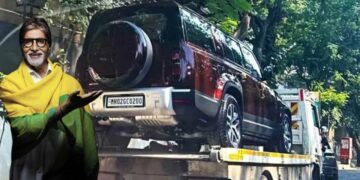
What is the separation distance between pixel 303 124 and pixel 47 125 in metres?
7.92

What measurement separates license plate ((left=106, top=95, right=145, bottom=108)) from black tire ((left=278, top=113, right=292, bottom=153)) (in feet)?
10.7

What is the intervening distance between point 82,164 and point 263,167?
175 inches

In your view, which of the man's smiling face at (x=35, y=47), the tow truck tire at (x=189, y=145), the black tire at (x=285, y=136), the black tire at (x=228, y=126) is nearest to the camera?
the man's smiling face at (x=35, y=47)

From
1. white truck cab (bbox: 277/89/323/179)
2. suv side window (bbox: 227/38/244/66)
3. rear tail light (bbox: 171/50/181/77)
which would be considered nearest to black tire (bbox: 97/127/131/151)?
rear tail light (bbox: 171/50/181/77)

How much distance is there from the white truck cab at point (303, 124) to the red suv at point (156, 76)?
3.67 meters

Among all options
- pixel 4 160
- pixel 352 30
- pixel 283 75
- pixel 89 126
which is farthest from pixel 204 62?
pixel 352 30

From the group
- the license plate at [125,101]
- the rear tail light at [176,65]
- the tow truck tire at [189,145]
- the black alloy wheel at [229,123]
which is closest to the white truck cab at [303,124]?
the black alloy wheel at [229,123]

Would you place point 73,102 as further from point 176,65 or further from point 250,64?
point 250,64

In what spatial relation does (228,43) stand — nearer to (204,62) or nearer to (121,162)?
(204,62)

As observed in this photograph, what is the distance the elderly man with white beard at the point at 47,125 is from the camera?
232cm

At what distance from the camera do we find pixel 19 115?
7.73ft

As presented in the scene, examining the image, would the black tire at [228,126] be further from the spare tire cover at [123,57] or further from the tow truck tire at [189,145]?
the spare tire cover at [123,57]

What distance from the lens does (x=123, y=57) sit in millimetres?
5277

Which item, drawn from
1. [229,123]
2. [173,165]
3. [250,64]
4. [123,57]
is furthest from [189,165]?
[250,64]
